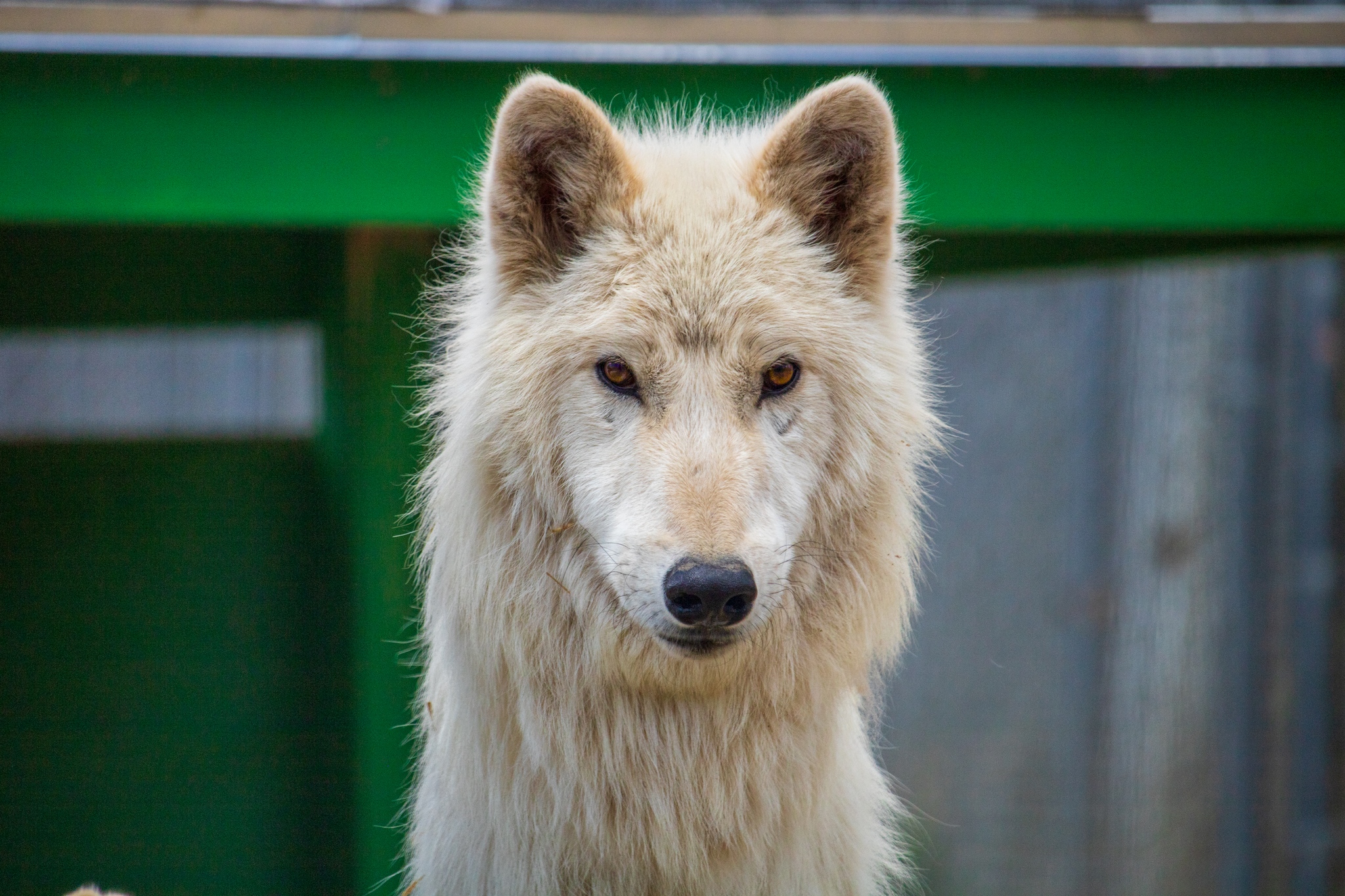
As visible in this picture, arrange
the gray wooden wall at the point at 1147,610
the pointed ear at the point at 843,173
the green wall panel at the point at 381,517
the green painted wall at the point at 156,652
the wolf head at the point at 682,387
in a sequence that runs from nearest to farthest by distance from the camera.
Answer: the wolf head at the point at 682,387 < the pointed ear at the point at 843,173 < the green wall panel at the point at 381,517 < the green painted wall at the point at 156,652 < the gray wooden wall at the point at 1147,610

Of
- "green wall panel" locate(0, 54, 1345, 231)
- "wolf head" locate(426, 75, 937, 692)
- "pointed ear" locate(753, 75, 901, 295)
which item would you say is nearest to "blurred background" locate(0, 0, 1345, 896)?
"green wall panel" locate(0, 54, 1345, 231)

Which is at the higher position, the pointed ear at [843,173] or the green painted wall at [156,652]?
the pointed ear at [843,173]

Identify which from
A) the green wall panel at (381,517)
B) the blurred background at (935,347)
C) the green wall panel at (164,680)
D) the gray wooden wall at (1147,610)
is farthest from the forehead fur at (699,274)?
the gray wooden wall at (1147,610)

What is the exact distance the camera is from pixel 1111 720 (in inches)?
242

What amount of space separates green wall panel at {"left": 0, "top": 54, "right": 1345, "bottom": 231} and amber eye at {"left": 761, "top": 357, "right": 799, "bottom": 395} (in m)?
1.30

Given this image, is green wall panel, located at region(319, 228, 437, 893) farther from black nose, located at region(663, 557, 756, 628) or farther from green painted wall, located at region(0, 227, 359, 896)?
black nose, located at region(663, 557, 756, 628)

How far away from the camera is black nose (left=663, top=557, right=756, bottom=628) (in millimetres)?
2068

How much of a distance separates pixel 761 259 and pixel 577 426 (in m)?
0.53

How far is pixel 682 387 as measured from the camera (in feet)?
7.71

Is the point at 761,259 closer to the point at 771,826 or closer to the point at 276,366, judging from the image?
the point at 771,826

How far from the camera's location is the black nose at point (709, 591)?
207 centimetres

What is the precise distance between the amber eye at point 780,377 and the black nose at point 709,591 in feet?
1.56

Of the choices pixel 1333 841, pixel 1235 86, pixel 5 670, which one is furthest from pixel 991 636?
pixel 5 670

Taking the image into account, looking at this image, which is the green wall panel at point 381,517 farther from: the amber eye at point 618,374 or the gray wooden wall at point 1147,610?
the gray wooden wall at point 1147,610
